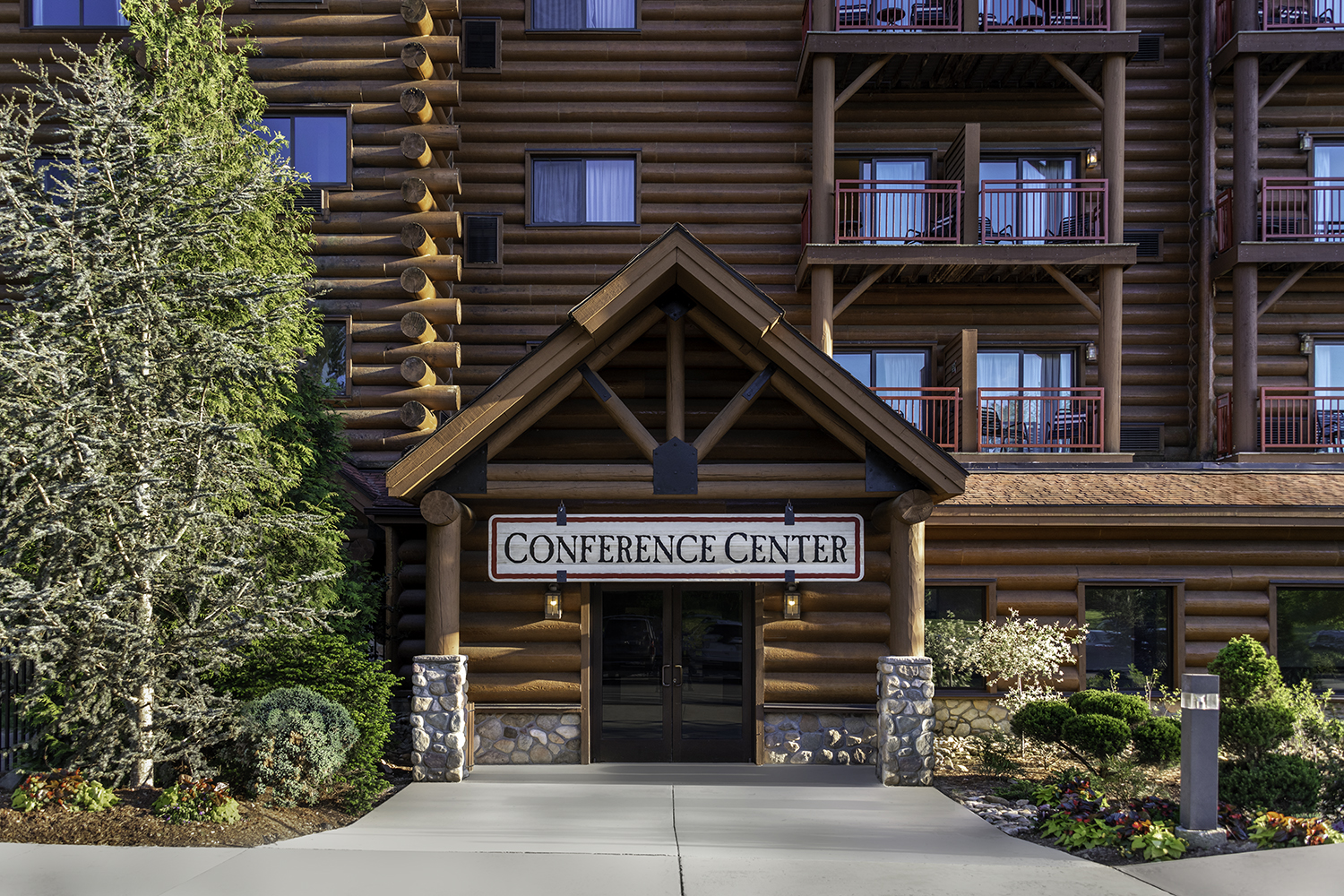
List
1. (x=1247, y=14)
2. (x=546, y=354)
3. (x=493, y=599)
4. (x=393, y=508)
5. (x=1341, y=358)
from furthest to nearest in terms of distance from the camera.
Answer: (x=1341, y=358), (x=1247, y=14), (x=393, y=508), (x=493, y=599), (x=546, y=354)

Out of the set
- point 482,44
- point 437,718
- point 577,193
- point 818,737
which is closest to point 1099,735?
point 818,737

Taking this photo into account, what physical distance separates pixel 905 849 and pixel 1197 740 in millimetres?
2872

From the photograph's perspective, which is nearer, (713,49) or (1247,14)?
(1247,14)

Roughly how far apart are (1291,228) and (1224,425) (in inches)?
152

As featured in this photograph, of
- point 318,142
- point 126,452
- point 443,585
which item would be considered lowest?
point 443,585

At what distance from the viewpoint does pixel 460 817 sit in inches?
351

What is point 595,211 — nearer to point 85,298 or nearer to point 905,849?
point 85,298

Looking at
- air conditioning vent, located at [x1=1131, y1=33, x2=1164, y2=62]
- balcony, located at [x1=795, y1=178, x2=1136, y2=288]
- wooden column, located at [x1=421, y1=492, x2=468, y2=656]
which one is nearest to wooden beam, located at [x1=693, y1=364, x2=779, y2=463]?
wooden column, located at [x1=421, y1=492, x2=468, y2=656]

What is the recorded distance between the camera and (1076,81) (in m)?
15.3

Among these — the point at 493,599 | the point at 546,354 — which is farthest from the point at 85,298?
the point at 493,599

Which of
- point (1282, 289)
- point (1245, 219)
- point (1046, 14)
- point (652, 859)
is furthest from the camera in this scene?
point (1046, 14)

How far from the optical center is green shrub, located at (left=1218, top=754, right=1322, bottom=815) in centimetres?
896

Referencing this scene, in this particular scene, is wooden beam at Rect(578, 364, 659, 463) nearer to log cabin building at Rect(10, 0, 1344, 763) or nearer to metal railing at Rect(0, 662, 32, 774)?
log cabin building at Rect(10, 0, 1344, 763)

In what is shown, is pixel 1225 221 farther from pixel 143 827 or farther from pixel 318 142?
pixel 143 827
